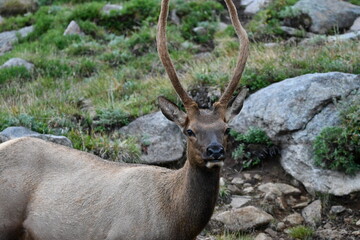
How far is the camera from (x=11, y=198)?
23.1ft

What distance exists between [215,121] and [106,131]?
453 cm

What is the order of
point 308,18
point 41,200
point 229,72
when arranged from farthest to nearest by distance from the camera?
point 308,18
point 229,72
point 41,200

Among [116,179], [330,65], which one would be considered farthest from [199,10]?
[116,179]

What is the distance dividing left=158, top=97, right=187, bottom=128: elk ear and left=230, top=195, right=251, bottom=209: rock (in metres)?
2.67

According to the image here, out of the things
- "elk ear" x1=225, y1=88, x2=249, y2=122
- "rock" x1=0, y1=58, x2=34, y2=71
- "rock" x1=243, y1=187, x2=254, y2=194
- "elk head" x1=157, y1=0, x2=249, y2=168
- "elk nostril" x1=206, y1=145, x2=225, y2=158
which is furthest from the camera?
"rock" x1=0, y1=58, x2=34, y2=71

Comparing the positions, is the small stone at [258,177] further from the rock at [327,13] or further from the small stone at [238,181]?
the rock at [327,13]

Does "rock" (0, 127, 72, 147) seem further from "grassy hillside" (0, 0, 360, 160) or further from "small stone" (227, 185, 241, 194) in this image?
"small stone" (227, 185, 241, 194)

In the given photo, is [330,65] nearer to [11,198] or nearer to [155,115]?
[155,115]

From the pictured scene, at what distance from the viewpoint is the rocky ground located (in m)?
8.73

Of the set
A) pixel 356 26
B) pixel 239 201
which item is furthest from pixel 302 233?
pixel 356 26

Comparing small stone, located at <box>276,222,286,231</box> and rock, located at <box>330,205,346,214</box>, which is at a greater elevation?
rock, located at <box>330,205,346,214</box>

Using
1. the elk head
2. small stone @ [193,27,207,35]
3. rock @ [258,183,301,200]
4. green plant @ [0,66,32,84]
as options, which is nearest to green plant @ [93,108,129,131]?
rock @ [258,183,301,200]

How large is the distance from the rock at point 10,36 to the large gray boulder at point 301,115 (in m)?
7.68

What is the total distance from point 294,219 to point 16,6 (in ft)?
39.5
